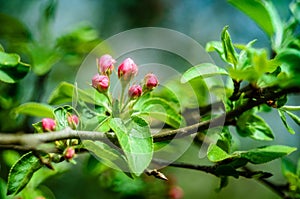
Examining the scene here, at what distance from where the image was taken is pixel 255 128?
3.77ft

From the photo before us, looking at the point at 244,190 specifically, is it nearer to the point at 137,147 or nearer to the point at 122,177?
the point at 122,177

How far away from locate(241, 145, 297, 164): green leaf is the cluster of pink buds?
0.25m

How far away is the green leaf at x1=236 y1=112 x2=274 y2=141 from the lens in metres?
1.14

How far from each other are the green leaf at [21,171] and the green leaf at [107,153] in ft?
0.40

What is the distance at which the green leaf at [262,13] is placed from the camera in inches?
48.9

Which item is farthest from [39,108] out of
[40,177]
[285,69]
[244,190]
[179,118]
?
[244,190]

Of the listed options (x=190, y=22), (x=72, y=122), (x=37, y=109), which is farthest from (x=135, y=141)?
(x=190, y=22)

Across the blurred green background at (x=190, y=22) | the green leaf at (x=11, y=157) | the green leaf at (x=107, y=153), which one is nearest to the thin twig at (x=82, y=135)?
the green leaf at (x=107, y=153)

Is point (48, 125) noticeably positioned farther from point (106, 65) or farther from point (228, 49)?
point (228, 49)

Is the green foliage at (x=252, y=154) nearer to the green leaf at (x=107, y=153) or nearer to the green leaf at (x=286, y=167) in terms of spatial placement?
the green leaf at (x=107, y=153)

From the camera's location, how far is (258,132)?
1148mm

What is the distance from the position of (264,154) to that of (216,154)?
140 millimetres

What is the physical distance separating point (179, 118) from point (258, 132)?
0.62 feet

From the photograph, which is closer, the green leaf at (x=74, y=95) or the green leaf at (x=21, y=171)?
the green leaf at (x=21, y=171)
